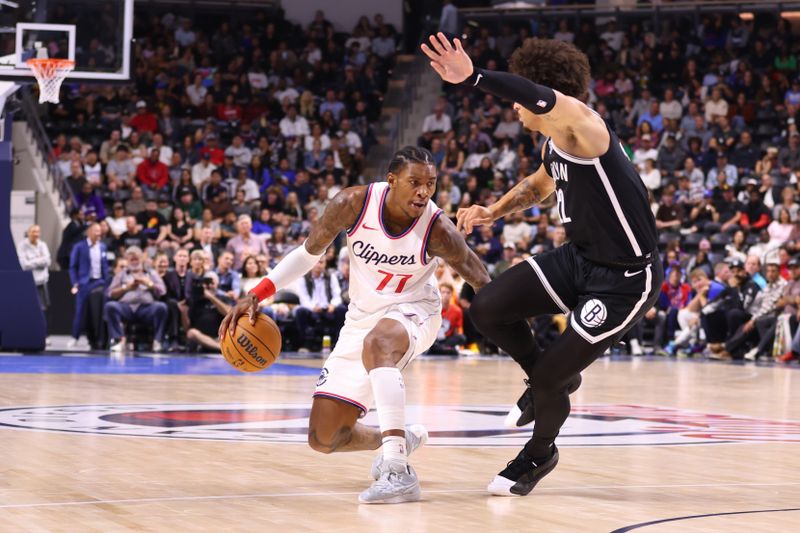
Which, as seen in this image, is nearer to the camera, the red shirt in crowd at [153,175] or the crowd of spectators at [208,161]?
the crowd of spectators at [208,161]

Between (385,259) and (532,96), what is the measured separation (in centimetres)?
127

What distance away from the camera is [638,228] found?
217 inches

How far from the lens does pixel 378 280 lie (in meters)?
5.96

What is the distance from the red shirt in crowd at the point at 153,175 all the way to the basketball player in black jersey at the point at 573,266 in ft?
51.2

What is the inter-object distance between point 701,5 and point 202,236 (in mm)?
13260

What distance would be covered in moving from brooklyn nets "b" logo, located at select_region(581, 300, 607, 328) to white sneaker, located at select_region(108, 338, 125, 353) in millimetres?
11496

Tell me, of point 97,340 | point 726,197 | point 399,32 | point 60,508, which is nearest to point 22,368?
point 97,340

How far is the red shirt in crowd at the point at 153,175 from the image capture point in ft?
67.7

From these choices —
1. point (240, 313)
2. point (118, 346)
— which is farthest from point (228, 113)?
point (240, 313)

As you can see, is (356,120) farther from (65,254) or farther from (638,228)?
(638,228)

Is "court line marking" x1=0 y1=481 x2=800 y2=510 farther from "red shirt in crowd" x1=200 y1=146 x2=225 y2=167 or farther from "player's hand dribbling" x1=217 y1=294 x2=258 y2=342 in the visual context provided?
"red shirt in crowd" x1=200 y1=146 x2=225 y2=167

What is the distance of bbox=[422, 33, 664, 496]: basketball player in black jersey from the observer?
216 inches

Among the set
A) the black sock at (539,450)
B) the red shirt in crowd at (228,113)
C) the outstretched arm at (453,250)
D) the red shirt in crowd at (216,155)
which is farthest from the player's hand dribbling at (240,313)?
the red shirt in crowd at (228,113)

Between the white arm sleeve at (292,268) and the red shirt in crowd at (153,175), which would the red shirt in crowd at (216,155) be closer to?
the red shirt in crowd at (153,175)
